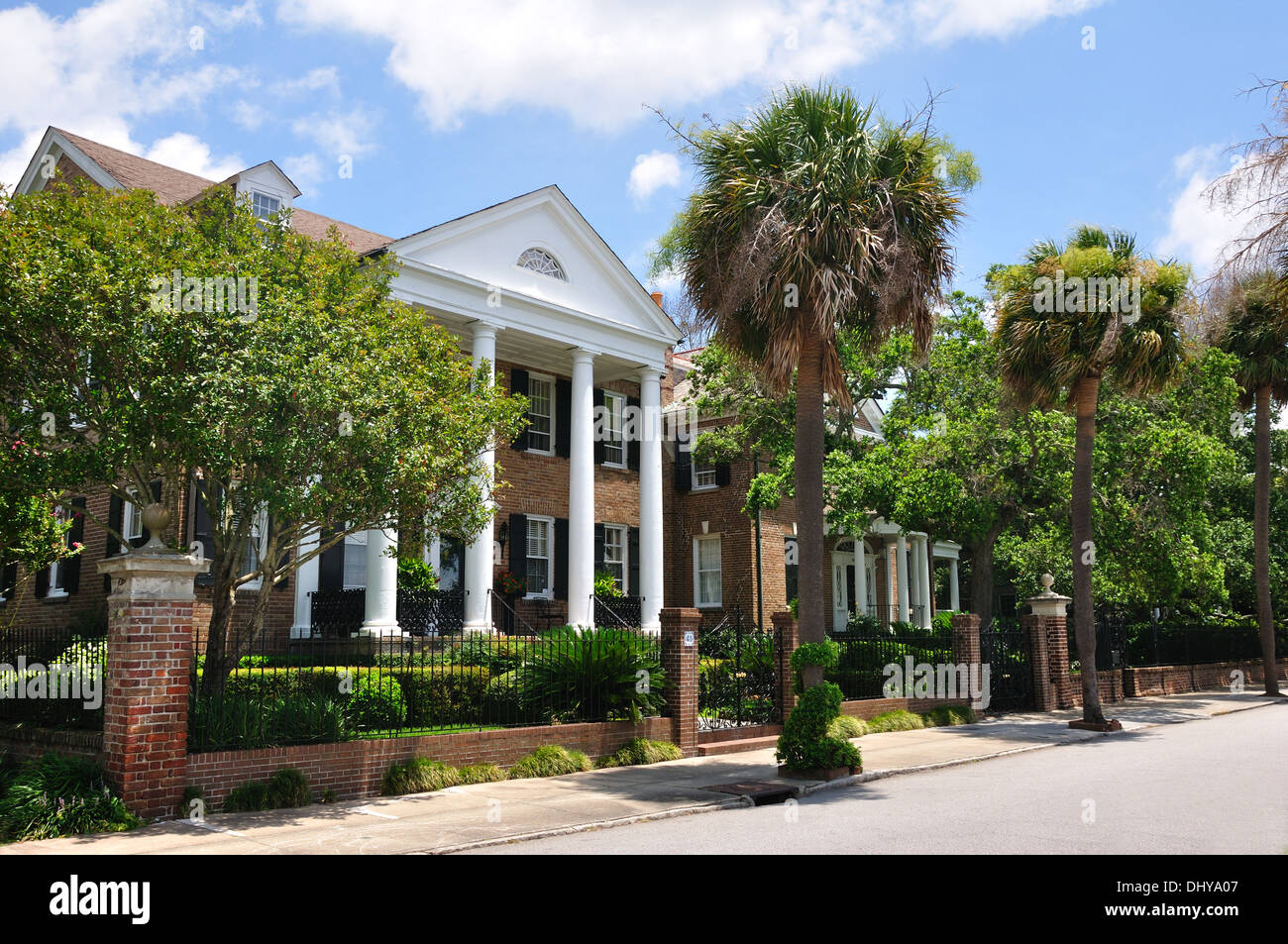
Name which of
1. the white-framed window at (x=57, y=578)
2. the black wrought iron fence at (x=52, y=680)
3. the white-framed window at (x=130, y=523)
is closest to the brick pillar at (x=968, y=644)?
the black wrought iron fence at (x=52, y=680)

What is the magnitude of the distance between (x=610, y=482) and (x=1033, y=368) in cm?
1046

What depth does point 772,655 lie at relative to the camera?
18.1m

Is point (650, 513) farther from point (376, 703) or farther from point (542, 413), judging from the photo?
point (376, 703)

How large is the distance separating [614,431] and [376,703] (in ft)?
45.7

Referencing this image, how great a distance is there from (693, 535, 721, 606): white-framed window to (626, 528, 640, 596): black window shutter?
3.00 meters

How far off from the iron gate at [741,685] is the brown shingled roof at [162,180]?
10736 millimetres

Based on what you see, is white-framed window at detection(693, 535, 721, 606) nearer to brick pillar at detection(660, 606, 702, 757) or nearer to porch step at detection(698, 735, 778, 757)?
porch step at detection(698, 735, 778, 757)

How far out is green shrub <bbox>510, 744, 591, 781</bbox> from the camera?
1289 cm

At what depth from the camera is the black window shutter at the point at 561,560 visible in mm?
23312

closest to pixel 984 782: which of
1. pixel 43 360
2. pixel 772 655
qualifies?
pixel 772 655

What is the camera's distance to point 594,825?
9.79 meters

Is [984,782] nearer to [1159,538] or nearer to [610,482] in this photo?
[1159,538]

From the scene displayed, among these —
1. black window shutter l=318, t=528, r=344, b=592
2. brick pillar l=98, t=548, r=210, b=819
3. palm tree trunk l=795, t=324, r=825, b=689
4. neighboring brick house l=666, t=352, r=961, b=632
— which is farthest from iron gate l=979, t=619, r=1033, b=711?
brick pillar l=98, t=548, r=210, b=819

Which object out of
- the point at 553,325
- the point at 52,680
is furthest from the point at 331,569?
the point at 52,680
